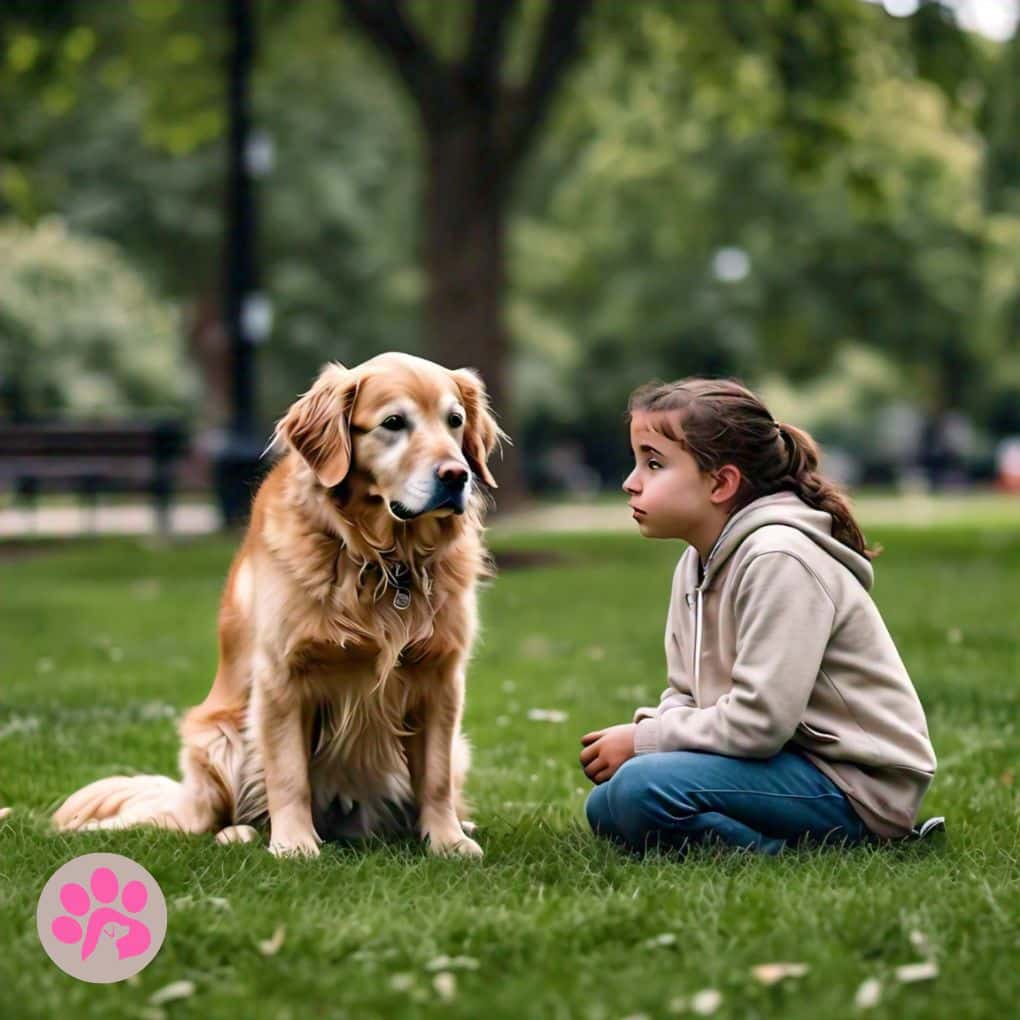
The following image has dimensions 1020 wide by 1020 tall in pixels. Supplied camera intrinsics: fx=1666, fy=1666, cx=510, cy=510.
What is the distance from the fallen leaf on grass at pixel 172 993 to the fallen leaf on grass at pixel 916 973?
1283 millimetres

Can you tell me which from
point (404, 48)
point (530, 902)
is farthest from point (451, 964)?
point (404, 48)

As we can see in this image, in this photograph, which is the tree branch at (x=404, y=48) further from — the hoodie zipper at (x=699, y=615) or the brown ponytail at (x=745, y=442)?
the hoodie zipper at (x=699, y=615)

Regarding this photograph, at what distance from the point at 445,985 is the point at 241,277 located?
13603 millimetres

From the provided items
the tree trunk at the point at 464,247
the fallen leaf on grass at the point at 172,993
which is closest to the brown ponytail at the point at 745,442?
the fallen leaf on grass at the point at 172,993

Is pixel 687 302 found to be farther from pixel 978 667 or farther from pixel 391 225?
pixel 978 667

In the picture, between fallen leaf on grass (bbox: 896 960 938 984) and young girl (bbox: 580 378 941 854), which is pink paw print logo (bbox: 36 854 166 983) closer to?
young girl (bbox: 580 378 941 854)

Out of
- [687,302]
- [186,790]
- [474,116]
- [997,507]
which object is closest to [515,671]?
[186,790]

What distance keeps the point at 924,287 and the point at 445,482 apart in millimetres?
33672

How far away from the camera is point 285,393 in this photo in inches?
1512

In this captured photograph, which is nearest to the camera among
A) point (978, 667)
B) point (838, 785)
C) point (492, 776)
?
point (838, 785)

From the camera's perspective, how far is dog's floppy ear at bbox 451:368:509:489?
4.44m

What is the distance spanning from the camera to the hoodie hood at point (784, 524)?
4.03 meters

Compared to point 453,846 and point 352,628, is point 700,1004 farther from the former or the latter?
point 352,628

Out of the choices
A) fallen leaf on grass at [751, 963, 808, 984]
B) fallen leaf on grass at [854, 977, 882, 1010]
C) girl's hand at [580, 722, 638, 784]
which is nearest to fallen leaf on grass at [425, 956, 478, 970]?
fallen leaf on grass at [751, 963, 808, 984]
